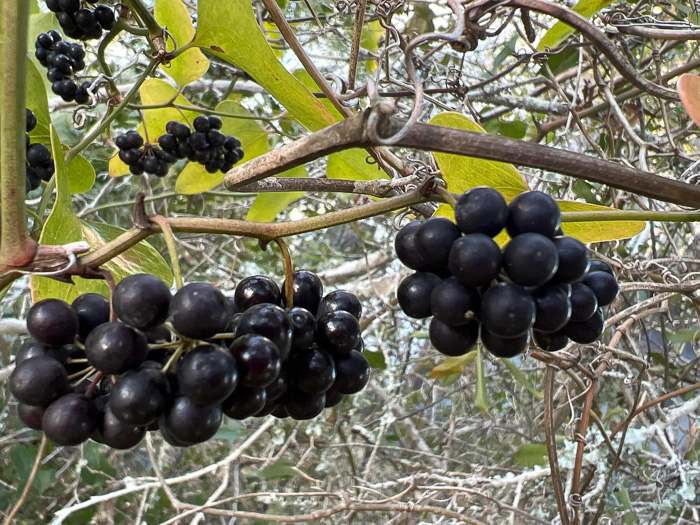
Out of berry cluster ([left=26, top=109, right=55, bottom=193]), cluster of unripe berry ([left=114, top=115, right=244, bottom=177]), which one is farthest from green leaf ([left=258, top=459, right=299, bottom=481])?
berry cluster ([left=26, top=109, right=55, bottom=193])

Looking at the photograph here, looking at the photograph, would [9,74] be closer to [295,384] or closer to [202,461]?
[295,384]

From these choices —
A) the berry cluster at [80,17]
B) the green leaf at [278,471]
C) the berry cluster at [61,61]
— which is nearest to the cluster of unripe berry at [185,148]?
the berry cluster at [61,61]

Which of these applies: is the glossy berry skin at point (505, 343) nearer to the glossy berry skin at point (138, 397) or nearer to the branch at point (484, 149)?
the branch at point (484, 149)

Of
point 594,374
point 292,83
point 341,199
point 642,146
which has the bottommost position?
point 594,374

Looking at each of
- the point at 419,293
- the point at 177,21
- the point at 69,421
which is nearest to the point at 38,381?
the point at 69,421

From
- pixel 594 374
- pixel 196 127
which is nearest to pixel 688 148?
pixel 594 374

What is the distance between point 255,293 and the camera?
503 millimetres

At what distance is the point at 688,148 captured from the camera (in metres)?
1.88

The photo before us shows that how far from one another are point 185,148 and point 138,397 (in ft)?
2.87

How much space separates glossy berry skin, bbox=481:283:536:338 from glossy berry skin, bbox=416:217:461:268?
0.04 meters

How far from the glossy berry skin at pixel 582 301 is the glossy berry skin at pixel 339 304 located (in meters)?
0.17

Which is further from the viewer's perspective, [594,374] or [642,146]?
[642,146]

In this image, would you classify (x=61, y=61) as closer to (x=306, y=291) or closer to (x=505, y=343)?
(x=306, y=291)

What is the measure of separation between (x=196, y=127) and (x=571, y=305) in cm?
89
